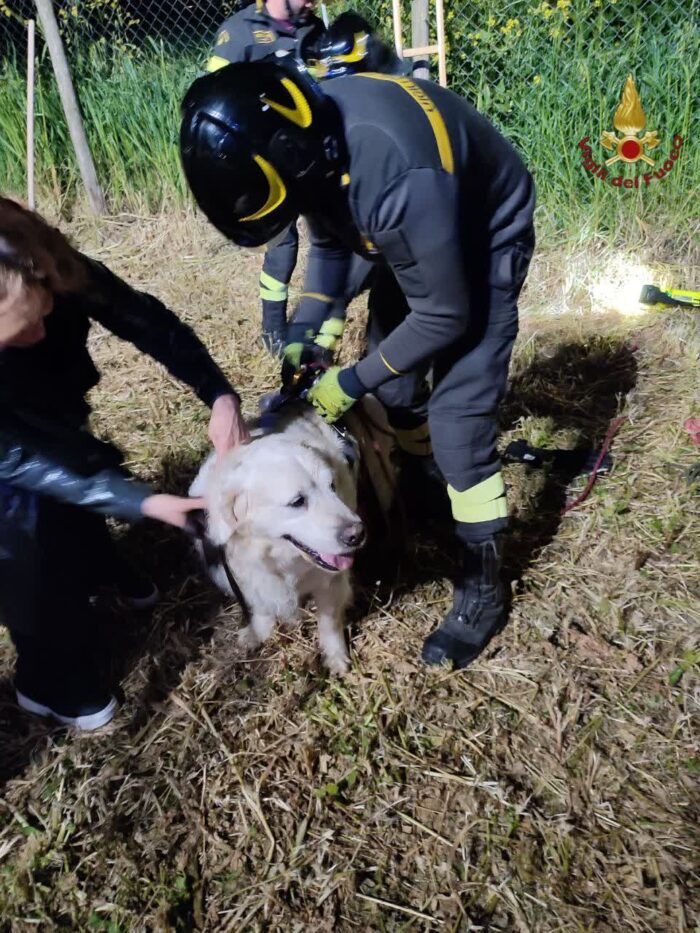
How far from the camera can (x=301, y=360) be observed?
235 centimetres

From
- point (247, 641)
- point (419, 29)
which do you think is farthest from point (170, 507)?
point (419, 29)

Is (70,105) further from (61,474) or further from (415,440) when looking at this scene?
(61,474)

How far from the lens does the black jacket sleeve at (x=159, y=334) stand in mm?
2049

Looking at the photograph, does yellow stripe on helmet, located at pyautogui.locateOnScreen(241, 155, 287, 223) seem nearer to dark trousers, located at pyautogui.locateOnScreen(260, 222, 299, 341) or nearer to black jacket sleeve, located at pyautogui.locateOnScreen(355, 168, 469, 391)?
black jacket sleeve, located at pyautogui.locateOnScreen(355, 168, 469, 391)

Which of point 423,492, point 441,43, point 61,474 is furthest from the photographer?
point 441,43

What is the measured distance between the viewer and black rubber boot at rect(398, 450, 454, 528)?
2803 mm

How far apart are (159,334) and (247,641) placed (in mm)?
1153

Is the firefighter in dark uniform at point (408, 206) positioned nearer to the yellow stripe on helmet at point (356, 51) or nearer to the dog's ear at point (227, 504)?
the dog's ear at point (227, 504)

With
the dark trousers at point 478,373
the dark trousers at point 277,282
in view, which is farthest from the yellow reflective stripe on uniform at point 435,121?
the dark trousers at point 277,282

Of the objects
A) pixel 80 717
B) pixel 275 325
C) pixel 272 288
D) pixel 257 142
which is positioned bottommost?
pixel 80 717

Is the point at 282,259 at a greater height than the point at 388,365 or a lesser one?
lesser

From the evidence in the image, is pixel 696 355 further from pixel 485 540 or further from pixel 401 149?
pixel 401 149

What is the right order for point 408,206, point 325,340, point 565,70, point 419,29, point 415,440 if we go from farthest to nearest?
point 419,29
point 565,70
point 415,440
point 325,340
point 408,206

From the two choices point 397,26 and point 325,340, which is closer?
point 325,340
